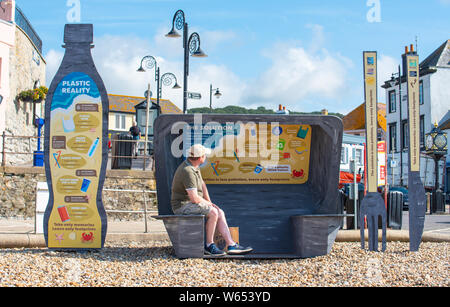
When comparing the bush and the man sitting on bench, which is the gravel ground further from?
the bush

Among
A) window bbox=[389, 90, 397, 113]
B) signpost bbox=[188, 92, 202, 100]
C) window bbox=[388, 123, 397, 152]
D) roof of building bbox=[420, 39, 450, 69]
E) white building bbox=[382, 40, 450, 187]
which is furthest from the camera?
window bbox=[389, 90, 397, 113]

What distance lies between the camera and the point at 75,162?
27.1 ft

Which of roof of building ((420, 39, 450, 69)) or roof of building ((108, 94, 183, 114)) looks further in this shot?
roof of building ((108, 94, 183, 114))

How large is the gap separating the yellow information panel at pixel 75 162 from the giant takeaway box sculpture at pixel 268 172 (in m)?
1.02

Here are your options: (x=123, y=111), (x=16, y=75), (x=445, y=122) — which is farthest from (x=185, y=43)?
(x=123, y=111)

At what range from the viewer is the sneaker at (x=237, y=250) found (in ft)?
25.7

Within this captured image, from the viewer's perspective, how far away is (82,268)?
22.2ft

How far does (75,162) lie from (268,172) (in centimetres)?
295

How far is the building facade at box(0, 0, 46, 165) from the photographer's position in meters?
23.4

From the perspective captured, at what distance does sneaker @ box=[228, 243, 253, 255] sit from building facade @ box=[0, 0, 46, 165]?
53.7ft

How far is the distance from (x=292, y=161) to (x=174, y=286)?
3.85m

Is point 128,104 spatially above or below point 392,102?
above

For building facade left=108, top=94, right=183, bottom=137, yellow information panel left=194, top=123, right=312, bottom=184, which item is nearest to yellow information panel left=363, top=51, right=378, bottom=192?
yellow information panel left=194, top=123, right=312, bottom=184

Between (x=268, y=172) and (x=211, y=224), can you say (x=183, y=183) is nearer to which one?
(x=211, y=224)
